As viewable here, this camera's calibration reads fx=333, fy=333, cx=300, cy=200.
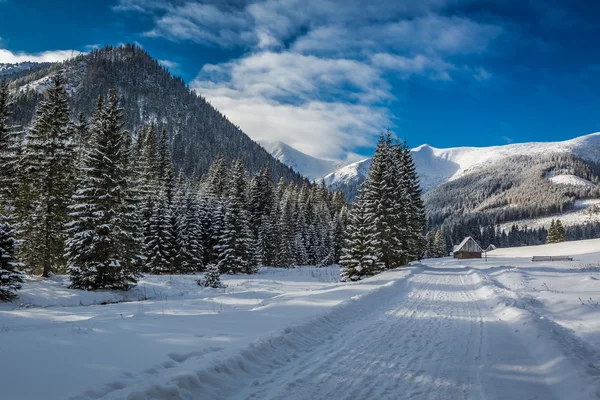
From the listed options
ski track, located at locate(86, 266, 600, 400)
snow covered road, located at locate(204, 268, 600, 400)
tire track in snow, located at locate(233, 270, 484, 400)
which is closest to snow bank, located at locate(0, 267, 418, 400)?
ski track, located at locate(86, 266, 600, 400)

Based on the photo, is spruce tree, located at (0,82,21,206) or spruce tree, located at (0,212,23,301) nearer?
spruce tree, located at (0,212,23,301)

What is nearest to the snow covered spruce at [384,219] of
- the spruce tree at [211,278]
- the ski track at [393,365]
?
the spruce tree at [211,278]

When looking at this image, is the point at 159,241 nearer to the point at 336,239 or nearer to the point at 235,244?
the point at 235,244

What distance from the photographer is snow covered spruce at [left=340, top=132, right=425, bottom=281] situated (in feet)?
87.2

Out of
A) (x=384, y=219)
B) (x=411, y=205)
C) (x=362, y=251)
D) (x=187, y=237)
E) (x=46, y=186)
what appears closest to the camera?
(x=46, y=186)

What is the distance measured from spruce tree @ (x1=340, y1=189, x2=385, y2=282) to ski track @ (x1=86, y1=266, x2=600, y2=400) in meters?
15.9

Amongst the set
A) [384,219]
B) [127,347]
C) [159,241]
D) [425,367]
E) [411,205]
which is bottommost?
[425,367]

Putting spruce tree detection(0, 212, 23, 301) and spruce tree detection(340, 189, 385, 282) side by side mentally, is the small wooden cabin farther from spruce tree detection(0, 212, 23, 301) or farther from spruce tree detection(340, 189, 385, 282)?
spruce tree detection(0, 212, 23, 301)

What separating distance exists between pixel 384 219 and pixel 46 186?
2546 centimetres

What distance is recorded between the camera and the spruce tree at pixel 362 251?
26109 mm

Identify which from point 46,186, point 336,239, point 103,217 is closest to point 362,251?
point 103,217

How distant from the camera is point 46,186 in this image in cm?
2131

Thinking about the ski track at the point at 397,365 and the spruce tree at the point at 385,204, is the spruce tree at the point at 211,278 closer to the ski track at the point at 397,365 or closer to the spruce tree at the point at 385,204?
the spruce tree at the point at 385,204

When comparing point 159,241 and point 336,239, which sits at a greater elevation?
point 159,241
